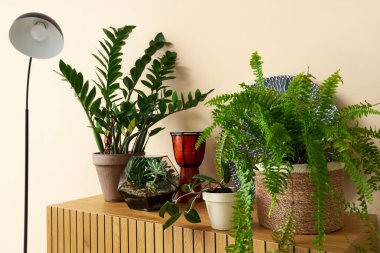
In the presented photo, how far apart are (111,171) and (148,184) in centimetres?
→ 27

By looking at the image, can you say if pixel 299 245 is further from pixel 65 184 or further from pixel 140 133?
pixel 65 184

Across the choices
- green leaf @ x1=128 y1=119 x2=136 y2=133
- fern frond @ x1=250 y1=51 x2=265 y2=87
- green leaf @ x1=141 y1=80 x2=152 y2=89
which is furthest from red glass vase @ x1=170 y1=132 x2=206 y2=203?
fern frond @ x1=250 y1=51 x2=265 y2=87

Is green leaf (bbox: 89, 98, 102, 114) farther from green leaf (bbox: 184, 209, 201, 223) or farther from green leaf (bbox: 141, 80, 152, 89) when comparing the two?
green leaf (bbox: 184, 209, 201, 223)

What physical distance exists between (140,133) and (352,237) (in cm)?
92

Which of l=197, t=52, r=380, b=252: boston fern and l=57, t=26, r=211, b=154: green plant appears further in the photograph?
l=57, t=26, r=211, b=154: green plant

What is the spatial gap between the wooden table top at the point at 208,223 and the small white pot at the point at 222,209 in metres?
0.02

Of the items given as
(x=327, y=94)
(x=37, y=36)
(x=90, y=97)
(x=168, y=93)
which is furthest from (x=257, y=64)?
(x=37, y=36)

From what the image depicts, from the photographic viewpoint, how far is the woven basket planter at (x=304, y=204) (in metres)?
1.07

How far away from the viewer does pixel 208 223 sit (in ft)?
4.12

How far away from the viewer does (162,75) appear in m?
1.80

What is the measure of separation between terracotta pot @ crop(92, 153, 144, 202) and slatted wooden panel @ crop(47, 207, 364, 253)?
185 mm

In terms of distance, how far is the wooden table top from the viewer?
103cm

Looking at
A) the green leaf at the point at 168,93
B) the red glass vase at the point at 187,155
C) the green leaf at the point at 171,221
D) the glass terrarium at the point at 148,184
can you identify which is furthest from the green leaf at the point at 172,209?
the green leaf at the point at 168,93

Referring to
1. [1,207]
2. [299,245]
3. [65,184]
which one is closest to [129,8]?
[65,184]
